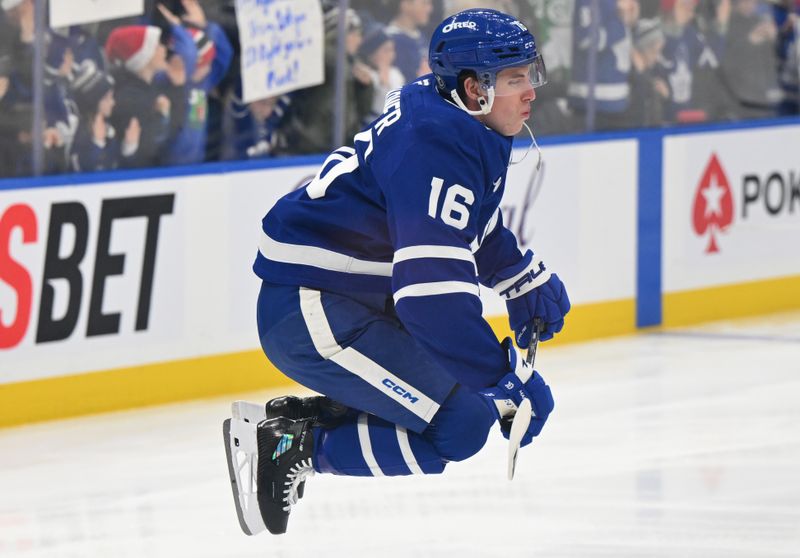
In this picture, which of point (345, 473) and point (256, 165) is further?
point (256, 165)

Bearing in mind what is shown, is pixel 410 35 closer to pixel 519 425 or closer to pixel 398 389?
pixel 398 389

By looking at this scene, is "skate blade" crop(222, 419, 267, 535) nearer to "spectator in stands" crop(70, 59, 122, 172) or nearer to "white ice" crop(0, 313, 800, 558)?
"white ice" crop(0, 313, 800, 558)

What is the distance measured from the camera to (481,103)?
11.4ft

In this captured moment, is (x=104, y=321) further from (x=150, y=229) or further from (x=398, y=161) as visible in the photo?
(x=398, y=161)

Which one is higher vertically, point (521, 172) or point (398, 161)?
point (398, 161)

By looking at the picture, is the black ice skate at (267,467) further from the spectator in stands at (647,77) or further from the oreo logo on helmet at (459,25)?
the spectator in stands at (647,77)

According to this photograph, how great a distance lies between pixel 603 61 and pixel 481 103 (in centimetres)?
414

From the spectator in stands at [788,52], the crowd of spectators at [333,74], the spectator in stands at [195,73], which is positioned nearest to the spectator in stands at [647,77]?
the crowd of spectators at [333,74]

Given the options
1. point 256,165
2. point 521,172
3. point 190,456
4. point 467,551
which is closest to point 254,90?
point 256,165

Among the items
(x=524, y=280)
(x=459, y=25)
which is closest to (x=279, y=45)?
(x=524, y=280)

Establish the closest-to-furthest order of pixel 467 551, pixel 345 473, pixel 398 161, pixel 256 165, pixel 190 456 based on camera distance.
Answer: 1. pixel 398 161
2. pixel 345 473
3. pixel 467 551
4. pixel 190 456
5. pixel 256 165

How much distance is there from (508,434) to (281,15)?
331 centimetres

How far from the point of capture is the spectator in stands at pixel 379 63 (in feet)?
22.1

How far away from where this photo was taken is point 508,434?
349 centimetres
